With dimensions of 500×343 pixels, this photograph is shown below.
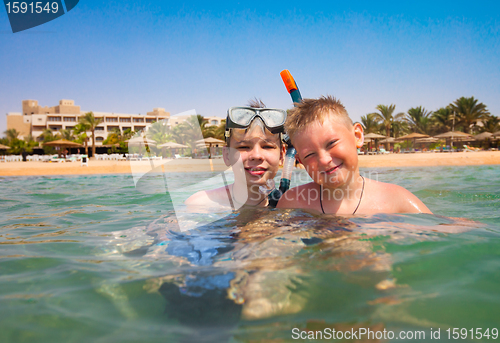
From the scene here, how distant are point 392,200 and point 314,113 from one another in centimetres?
95

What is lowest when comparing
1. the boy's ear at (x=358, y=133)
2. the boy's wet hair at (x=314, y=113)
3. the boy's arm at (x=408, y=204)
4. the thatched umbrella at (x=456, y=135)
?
the boy's arm at (x=408, y=204)

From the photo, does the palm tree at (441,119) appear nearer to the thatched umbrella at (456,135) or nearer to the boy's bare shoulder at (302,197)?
the thatched umbrella at (456,135)

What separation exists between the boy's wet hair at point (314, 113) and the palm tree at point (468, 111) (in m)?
51.5

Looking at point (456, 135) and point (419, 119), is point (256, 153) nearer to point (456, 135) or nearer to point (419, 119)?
point (456, 135)

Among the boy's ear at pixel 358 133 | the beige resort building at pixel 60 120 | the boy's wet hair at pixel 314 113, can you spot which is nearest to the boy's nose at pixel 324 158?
the boy's wet hair at pixel 314 113

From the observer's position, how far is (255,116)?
298 cm

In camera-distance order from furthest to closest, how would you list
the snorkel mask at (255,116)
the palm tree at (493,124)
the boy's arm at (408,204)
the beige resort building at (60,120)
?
1. the beige resort building at (60,120)
2. the palm tree at (493,124)
3. the snorkel mask at (255,116)
4. the boy's arm at (408,204)

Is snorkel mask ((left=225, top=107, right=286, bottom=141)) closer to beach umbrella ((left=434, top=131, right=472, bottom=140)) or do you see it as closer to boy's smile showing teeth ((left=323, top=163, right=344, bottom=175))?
boy's smile showing teeth ((left=323, top=163, right=344, bottom=175))

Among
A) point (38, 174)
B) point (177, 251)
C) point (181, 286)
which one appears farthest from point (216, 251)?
point (38, 174)

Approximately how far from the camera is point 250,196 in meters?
3.09

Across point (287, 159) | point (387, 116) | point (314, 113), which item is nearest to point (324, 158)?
point (314, 113)

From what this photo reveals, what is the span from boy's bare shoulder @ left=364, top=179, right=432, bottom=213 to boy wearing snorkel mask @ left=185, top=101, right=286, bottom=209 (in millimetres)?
889

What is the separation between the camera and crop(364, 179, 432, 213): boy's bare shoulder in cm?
244

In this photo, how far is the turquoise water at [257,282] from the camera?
43.4 inches
